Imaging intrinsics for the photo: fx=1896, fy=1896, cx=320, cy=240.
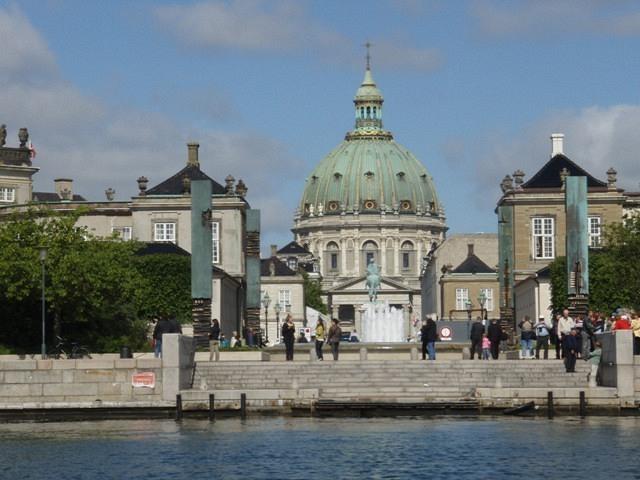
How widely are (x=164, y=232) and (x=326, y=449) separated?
77567 millimetres

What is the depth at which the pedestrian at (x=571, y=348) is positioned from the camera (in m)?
53.5

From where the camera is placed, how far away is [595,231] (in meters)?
120

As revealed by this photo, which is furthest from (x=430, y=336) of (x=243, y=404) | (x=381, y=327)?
(x=381, y=327)

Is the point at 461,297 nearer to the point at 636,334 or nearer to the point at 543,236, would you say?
the point at 543,236

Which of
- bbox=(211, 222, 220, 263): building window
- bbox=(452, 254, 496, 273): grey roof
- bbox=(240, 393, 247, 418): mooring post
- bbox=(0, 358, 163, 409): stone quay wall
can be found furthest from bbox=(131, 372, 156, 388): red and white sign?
bbox=(452, 254, 496, 273): grey roof

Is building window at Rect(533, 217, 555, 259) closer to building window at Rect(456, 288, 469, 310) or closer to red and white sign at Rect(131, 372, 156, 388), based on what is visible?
building window at Rect(456, 288, 469, 310)

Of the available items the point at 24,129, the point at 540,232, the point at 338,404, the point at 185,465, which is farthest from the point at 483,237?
the point at 185,465

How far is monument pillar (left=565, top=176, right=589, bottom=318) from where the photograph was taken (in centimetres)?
6269

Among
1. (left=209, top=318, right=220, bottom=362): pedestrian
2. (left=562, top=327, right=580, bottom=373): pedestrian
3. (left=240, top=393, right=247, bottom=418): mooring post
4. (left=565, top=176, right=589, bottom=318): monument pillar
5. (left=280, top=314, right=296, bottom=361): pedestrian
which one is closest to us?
(left=240, top=393, right=247, bottom=418): mooring post

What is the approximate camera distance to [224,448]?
4322 centimetres

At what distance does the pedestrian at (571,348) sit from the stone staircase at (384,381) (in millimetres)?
267

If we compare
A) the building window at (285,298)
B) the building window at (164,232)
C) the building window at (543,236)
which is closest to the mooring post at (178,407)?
the building window at (164,232)

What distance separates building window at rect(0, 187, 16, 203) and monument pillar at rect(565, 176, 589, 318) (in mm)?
58218

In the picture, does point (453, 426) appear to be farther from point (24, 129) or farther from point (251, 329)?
point (24, 129)
